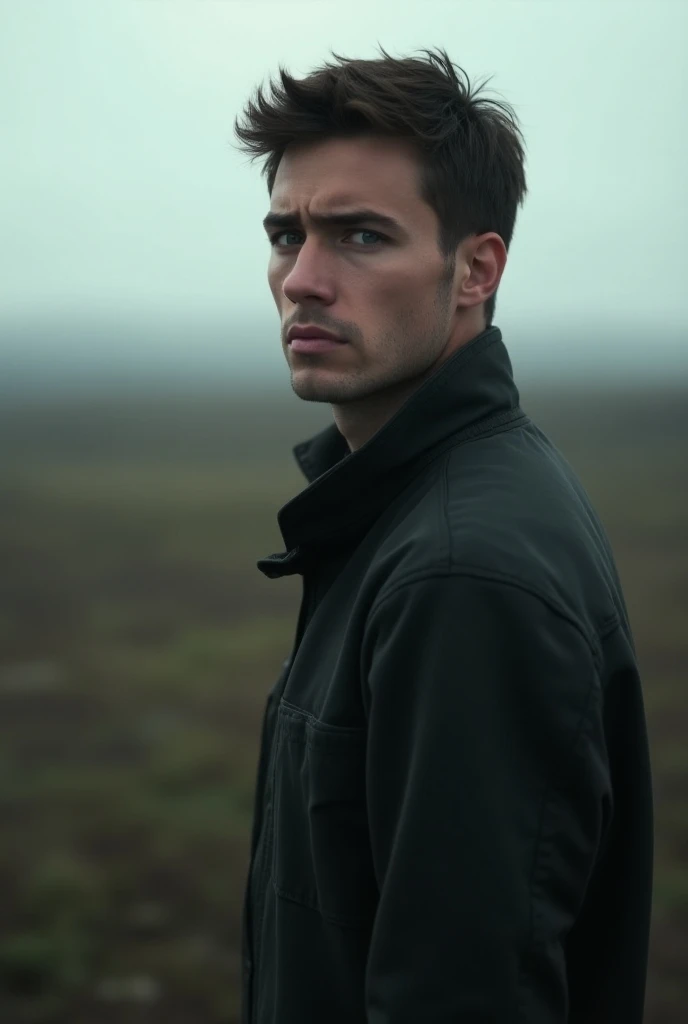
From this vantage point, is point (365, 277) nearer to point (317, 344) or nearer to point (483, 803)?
point (317, 344)

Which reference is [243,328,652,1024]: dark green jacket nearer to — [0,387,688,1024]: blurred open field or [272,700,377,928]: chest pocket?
[272,700,377,928]: chest pocket

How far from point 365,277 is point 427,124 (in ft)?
0.78

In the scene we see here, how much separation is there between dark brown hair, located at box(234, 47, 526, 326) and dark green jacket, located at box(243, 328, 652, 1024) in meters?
0.22

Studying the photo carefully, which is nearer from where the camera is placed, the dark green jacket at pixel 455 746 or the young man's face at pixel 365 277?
the dark green jacket at pixel 455 746

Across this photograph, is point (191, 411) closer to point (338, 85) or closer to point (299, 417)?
point (299, 417)

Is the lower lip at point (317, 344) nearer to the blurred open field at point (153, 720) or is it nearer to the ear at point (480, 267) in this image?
the ear at point (480, 267)

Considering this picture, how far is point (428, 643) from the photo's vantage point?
3.20 ft

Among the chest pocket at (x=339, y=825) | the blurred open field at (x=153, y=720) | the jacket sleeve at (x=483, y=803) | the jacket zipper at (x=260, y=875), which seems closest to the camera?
the jacket sleeve at (x=483, y=803)

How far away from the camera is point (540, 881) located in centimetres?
97

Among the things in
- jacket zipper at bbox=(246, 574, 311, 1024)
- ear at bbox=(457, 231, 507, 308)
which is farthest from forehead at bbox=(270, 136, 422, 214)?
jacket zipper at bbox=(246, 574, 311, 1024)

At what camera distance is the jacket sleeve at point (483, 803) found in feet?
3.13

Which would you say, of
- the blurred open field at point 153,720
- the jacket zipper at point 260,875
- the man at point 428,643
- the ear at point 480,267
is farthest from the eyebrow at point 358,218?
the blurred open field at point 153,720

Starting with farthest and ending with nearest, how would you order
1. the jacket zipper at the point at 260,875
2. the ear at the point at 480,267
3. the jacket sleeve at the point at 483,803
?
the ear at the point at 480,267, the jacket zipper at the point at 260,875, the jacket sleeve at the point at 483,803

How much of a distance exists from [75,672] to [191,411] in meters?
12.0
